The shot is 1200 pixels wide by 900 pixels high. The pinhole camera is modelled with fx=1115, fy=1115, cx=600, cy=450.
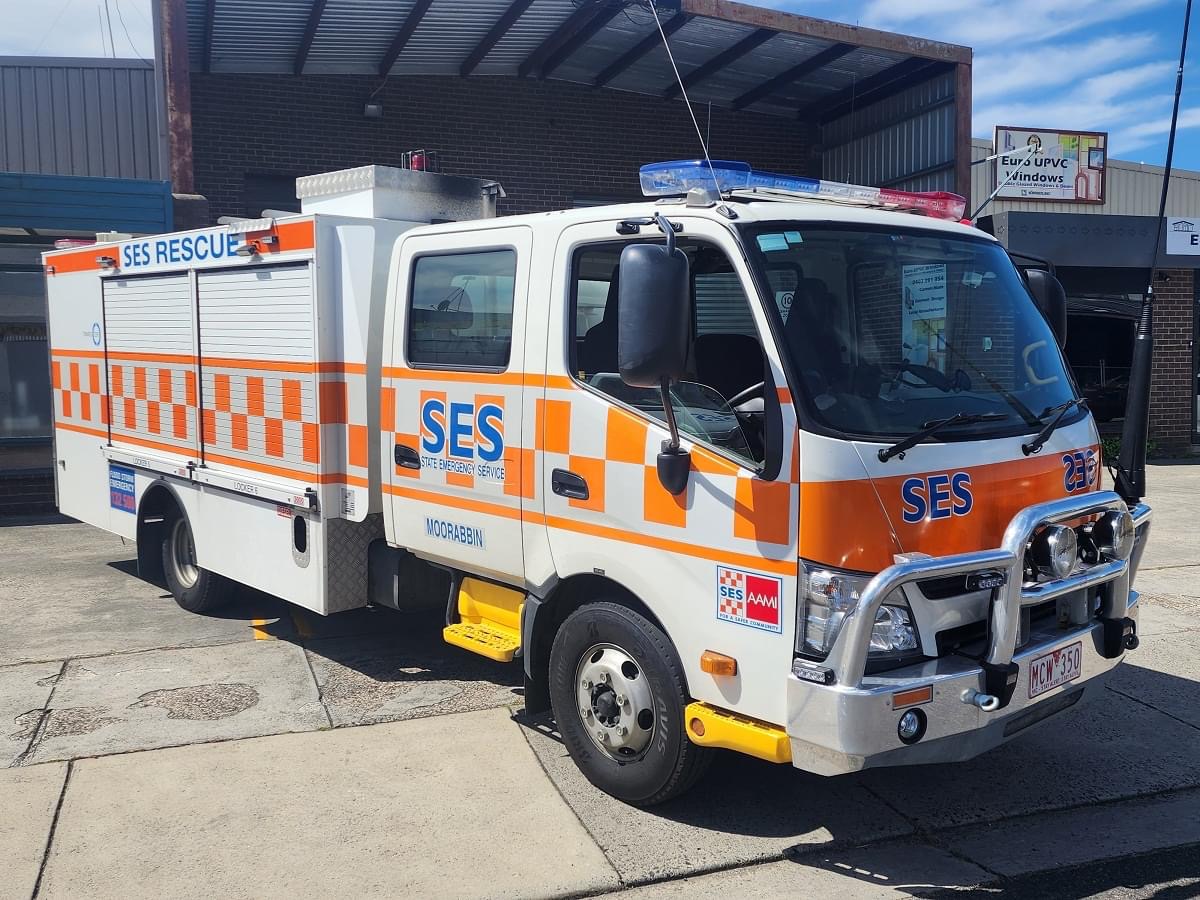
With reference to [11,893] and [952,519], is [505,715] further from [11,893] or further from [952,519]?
[952,519]

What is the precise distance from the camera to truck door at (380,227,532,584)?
4773mm

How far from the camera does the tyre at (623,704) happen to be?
4.15m

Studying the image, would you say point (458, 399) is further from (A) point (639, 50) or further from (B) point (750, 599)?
(A) point (639, 50)

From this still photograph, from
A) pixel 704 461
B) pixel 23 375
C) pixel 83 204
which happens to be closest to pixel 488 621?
pixel 704 461

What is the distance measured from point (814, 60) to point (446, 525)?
1053 cm

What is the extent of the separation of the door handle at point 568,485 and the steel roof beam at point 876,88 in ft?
33.9

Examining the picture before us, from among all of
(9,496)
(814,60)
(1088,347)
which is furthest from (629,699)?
(1088,347)

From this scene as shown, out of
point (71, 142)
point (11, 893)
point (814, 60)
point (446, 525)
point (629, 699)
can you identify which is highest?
point (814, 60)

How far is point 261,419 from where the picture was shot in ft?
20.1

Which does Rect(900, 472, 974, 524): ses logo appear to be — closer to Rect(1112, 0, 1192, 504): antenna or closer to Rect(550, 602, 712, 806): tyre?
Rect(550, 602, 712, 806): tyre

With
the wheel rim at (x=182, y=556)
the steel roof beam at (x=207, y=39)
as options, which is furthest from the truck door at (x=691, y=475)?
the steel roof beam at (x=207, y=39)

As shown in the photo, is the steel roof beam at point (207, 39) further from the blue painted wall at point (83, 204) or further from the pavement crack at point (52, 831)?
the pavement crack at point (52, 831)

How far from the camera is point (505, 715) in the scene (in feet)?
18.1

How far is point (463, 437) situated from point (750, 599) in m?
1.72
